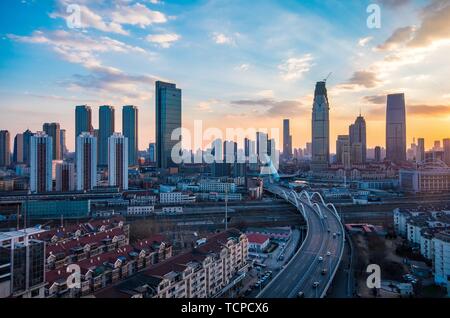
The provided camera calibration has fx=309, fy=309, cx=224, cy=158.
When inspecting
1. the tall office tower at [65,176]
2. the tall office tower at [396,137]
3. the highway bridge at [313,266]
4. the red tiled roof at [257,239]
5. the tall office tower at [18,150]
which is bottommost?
the red tiled roof at [257,239]

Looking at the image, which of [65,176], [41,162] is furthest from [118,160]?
[41,162]

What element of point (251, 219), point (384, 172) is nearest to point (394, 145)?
point (384, 172)

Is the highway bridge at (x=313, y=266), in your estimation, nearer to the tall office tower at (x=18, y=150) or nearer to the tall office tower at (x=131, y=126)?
the tall office tower at (x=18, y=150)

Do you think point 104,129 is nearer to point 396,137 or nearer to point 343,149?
point 343,149

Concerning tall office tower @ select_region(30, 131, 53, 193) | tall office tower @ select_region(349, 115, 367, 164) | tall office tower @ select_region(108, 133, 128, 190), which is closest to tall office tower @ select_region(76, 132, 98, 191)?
tall office tower @ select_region(108, 133, 128, 190)

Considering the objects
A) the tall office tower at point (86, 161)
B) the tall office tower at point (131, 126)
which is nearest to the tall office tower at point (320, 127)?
the tall office tower at point (131, 126)

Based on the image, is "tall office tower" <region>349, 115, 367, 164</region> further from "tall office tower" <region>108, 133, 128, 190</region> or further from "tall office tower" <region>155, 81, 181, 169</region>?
"tall office tower" <region>108, 133, 128, 190</region>
